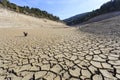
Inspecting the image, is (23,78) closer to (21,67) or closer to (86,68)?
(21,67)

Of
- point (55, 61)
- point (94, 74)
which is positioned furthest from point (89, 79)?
point (55, 61)

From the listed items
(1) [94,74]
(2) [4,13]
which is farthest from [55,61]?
(2) [4,13]

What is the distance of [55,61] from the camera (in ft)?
13.0

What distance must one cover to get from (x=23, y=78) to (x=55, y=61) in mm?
1194

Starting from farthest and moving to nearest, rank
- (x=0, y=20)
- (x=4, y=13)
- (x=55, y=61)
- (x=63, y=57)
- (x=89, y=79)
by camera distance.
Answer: (x=4, y=13) < (x=0, y=20) < (x=63, y=57) < (x=55, y=61) < (x=89, y=79)

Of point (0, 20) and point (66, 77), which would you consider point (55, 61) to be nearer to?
point (66, 77)

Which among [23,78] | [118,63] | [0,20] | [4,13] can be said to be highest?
[4,13]

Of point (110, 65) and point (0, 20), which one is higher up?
point (0, 20)

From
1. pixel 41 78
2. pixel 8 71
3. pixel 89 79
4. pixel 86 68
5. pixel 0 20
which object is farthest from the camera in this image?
pixel 0 20

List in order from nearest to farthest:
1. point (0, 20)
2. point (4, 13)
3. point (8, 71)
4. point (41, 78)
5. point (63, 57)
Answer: point (41, 78) → point (8, 71) → point (63, 57) → point (0, 20) → point (4, 13)

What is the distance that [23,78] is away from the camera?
3.11 metres

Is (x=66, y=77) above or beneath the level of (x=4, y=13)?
beneath

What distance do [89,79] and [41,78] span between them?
1.15 metres

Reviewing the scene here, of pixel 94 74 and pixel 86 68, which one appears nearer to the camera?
pixel 94 74
